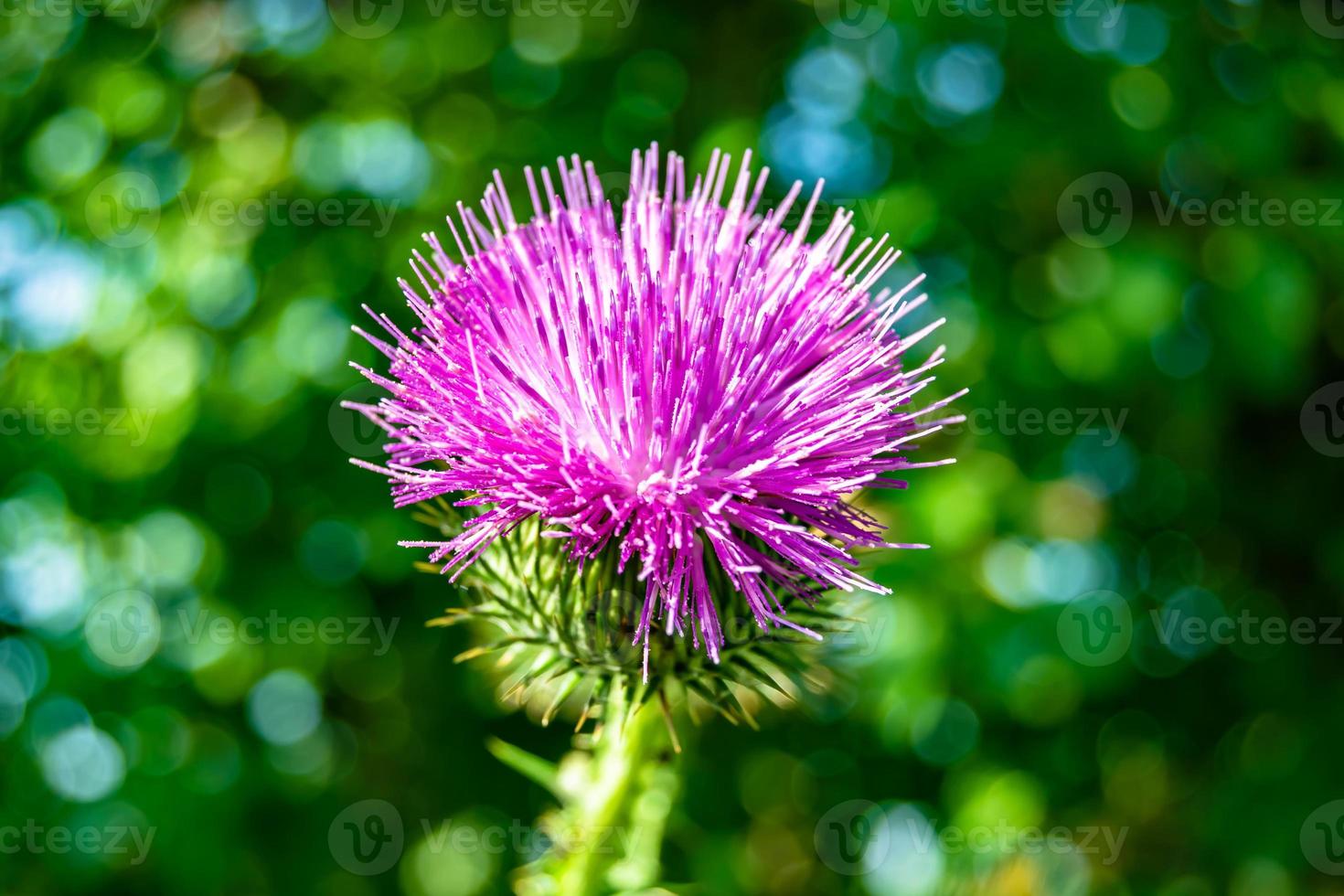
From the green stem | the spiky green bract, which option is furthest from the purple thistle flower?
the green stem

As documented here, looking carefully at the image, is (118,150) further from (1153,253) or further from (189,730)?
(1153,253)

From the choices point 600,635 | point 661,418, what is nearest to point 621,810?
point 600,635

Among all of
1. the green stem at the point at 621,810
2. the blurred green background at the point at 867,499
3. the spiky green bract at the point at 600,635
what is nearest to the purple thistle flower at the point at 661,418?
the spiky green bract at the point at 600,635

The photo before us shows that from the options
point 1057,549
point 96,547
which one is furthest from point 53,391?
point 1057,549

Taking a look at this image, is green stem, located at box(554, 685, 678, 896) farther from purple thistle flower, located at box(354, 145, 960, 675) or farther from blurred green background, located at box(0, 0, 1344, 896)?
blurred green background, located at box(0, 0, 1344, 896)

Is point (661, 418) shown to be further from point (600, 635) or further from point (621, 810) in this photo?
point (621, 810)

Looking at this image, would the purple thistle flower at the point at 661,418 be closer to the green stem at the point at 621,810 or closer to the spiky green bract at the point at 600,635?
the spiky green bract at the point at 600,635
